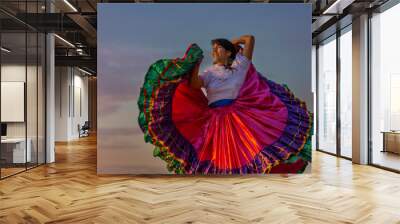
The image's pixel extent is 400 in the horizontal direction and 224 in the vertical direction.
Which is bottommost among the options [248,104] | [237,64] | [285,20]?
[248,104]

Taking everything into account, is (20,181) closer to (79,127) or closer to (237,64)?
(237,64)

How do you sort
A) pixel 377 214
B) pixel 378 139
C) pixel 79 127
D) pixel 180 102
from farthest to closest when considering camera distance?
pixel 79 127 < pixel 378 139 < pixel 180 102 < pixel 377 214

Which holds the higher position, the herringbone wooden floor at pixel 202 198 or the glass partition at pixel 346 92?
the glass partition at pixel 346 92

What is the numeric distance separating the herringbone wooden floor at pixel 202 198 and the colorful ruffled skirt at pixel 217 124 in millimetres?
331

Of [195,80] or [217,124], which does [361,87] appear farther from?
[195,80]

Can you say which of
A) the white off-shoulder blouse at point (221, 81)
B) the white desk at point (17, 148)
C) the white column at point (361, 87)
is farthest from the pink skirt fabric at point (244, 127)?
the white desk at point (17, 148)

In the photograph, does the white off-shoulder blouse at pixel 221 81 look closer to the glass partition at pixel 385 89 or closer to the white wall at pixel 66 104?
the glass partition at pixel 385 89

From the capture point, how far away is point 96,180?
21.0 ft

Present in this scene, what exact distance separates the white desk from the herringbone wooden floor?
0.57 meters

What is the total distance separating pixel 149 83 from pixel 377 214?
13.6ft

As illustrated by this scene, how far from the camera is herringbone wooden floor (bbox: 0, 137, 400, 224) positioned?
163 inches

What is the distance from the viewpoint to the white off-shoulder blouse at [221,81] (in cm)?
658

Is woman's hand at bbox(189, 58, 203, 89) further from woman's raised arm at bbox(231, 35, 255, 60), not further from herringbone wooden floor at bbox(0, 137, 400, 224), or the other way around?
herringbone wooden floor at bbox(0, 137, 400, 224)

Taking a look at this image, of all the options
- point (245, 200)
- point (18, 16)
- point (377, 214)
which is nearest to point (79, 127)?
point (18, 16)
